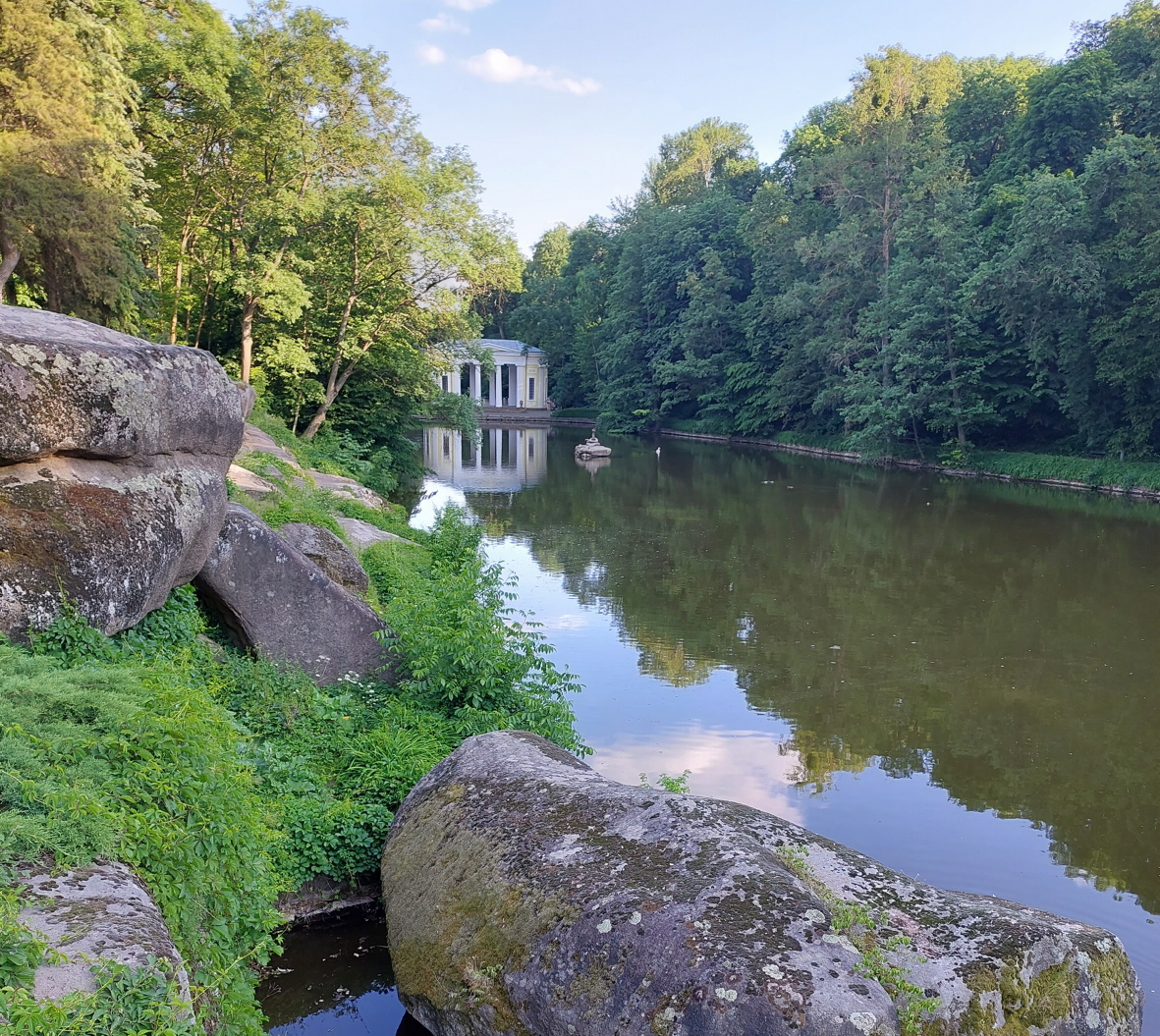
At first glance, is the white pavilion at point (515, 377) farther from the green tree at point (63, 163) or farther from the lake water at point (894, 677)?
the green tree at point (63, 163)

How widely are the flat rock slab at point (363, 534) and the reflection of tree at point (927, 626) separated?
350 centimetres

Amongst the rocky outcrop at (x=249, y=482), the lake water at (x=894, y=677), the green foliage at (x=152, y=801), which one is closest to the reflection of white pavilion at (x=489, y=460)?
the lake water at (x=894, y=677)

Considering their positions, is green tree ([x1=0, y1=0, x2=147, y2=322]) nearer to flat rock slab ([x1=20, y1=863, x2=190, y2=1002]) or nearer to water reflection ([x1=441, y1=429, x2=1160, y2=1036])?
water reflection ([x1=441, y1=429, x2=1160, y2=1036])

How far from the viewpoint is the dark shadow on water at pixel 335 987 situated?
17.6 feet

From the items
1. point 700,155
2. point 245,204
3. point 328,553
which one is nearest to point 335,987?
point 328,553

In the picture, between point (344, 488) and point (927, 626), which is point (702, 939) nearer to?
point (927, 626)

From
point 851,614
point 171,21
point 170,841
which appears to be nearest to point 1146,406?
point 851,614

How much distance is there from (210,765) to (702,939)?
8.36 feet

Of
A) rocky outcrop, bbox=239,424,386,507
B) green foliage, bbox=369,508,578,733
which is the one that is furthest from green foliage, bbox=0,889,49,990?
rocky outcrop, bbox=239,424,386,507

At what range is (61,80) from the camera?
16938mm

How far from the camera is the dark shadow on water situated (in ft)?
17.6

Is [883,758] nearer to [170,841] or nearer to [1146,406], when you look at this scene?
[170,841]

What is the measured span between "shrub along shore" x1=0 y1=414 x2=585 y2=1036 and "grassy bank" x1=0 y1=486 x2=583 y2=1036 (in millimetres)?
10

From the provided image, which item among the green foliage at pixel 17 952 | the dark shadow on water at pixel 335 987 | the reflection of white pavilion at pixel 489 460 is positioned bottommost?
the dark shadow on water at pixel 335 987
